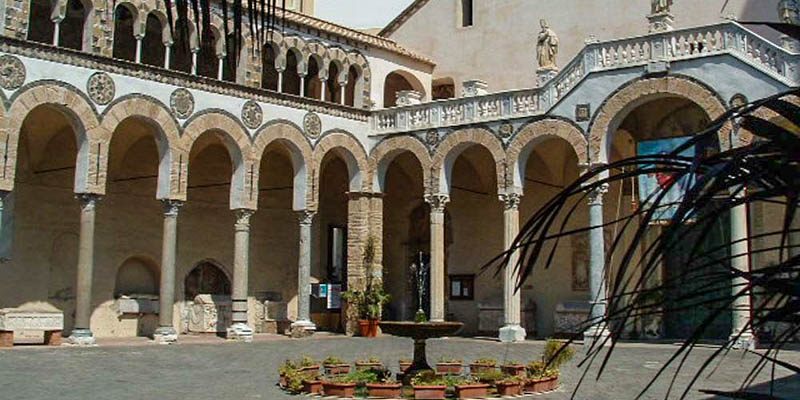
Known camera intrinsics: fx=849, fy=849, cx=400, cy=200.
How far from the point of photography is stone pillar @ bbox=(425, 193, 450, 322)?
22.8 m

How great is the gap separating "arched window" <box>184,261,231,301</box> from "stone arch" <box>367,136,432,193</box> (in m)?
5.20

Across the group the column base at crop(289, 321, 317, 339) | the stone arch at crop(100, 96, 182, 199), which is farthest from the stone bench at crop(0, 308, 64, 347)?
the column base at crop(289, 321, 317, 339)

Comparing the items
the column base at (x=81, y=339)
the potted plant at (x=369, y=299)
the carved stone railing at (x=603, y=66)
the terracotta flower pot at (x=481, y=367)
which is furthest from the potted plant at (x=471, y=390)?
the potted plant at (x=369, y=299)

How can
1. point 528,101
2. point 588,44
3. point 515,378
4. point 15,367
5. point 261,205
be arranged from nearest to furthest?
point 515,378, point 15,367, point 588,44, point 528,101, point 261,205

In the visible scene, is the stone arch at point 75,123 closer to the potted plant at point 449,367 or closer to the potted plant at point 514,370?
the potted plant at point 449,367

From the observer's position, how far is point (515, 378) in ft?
Result: 35.8

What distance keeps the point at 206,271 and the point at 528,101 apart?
1042 centimetres

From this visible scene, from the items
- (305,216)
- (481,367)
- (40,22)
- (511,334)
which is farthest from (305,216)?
(481,367)

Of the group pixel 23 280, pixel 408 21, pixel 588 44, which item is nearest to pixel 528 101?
pixel 588 44

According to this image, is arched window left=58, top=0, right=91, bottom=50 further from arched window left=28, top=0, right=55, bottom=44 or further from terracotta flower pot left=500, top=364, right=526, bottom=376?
terracotta flower pot left=500, top=364, right=526, bottom=376

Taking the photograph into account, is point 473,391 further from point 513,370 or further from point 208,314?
point 208,314

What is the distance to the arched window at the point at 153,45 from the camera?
23391mm

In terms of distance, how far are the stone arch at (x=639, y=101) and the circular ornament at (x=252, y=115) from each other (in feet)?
27.6

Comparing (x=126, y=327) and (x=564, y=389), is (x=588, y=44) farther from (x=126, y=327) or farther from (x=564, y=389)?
(x=126, y=327)
